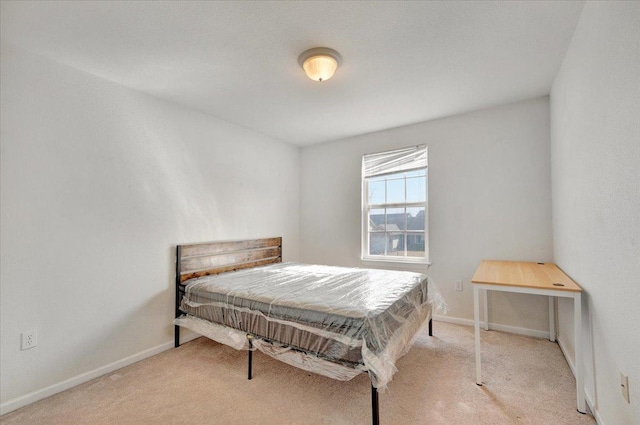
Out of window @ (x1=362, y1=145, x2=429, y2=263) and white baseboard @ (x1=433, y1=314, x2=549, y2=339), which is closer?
white baseboard @ (x1=433, y1=314, x2=549, y2=339)

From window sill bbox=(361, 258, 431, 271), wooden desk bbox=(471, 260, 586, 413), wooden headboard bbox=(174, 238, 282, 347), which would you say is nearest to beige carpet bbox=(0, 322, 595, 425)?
wooden desk bbox=(471, 260, 586, 413)

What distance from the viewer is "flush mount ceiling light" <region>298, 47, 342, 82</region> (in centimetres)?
203

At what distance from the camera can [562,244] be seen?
96.7 inches

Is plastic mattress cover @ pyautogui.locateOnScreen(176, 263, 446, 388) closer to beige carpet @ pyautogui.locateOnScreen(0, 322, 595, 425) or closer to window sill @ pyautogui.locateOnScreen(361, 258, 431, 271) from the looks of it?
beige carpet @ pyautogui.locateOnScreen(0, 322, 595, 425)

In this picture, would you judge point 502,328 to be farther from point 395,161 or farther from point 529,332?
point 395,161

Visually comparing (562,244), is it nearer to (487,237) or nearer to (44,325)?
(487,237)

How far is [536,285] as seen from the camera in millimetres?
1896

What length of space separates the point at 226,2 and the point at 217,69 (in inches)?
30.0

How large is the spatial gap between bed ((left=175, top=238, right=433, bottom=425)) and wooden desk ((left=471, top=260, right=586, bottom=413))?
1.65 ft

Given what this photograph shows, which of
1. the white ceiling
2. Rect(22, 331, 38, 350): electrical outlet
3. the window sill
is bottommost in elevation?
Rect(22, 331, 38, 350): electrical outlet

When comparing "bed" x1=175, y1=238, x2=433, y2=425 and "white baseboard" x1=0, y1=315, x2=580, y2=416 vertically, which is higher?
"bed" x1=175, y1=238, x2=433, y2=425

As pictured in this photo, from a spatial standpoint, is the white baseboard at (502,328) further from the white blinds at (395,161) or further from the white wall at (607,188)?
the white blinds at (395,161)

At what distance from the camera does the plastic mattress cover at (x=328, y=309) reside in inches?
66.4

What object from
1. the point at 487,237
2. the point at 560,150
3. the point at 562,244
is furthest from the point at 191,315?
the point at 560,150
